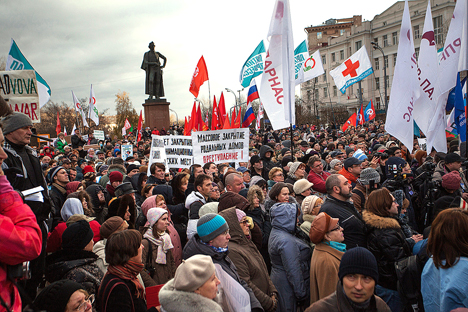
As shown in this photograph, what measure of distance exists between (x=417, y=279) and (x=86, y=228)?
3.19 metres

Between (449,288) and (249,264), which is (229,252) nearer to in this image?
(249,264)

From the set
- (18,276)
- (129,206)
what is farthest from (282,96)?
(18,276)

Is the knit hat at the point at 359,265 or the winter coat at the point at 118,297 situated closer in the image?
the knit hat at the point at 359,265

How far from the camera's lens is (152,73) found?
25031 millimetres

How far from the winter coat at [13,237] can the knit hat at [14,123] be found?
150 cm

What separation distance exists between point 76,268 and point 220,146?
17.2 feet

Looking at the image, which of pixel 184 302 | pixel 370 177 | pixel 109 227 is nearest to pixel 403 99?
pixel 370 177

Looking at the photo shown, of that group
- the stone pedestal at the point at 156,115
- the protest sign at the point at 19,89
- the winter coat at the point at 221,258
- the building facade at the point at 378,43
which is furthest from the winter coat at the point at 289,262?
the building facade at the point at 378,43

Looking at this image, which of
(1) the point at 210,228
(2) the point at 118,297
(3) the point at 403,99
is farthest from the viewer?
(3) the point at 403,99

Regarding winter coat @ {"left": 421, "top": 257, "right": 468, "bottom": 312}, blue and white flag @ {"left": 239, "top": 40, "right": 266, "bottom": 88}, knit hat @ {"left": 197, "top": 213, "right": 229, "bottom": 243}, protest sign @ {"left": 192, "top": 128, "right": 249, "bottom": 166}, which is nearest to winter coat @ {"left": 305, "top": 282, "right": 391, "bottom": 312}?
winter coat @ {"left": 421, "top": 257, "right": 468, "bottom": 312}

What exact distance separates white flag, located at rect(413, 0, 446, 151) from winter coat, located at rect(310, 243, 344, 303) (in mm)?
4523

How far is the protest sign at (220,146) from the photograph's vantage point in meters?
8.22

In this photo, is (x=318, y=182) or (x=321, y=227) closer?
(x=321, y=227)

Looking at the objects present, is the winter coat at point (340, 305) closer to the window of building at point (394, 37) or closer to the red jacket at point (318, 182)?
the red jacket at point (318, 182)
